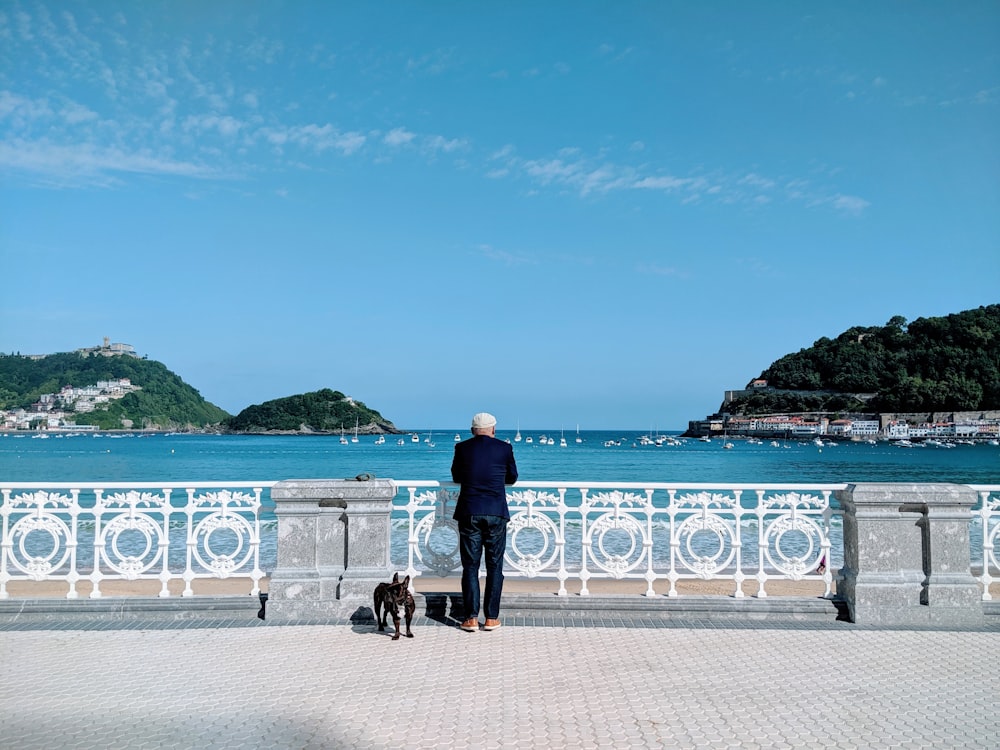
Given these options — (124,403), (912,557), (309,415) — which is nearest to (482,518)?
(912,557)

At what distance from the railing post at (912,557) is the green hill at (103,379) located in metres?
159

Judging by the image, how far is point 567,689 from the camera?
15.6 ft

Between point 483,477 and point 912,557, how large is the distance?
146 inches

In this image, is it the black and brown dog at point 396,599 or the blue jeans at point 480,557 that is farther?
the blue jeans at point 480,557

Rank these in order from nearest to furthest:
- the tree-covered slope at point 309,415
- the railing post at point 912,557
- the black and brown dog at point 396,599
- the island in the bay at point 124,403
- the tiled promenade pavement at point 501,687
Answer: the tiled promenade pavement at point 501,687, the black and brown dog at point 396,599, the railing post at point 912,557, the island in the bay at point 124,403, the tree-covered slope at point 309,415

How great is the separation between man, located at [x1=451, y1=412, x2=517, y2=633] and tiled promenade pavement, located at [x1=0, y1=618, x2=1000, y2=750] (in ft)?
0.82

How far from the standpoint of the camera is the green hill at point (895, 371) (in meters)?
120

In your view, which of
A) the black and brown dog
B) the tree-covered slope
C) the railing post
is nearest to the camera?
the black and brown dog

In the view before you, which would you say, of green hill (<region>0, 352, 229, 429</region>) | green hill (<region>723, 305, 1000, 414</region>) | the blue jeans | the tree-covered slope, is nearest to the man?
the blue jeans

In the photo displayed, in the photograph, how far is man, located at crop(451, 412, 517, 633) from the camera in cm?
622

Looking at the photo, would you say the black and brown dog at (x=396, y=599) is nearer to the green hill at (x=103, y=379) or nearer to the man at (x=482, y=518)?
the man at (x=482, y=518)

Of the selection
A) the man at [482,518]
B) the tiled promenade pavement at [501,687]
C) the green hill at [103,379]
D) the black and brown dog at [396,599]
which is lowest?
the tiled promenade pavement at [501,687]

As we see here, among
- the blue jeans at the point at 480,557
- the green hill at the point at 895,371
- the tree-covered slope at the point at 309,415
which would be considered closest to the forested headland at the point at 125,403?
the tree-covered slope at the point at 309,415

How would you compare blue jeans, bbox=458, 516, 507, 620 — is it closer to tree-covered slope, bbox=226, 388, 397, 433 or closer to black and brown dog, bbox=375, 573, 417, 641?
black and brown dog, bbox=375, 573, 417, 641
